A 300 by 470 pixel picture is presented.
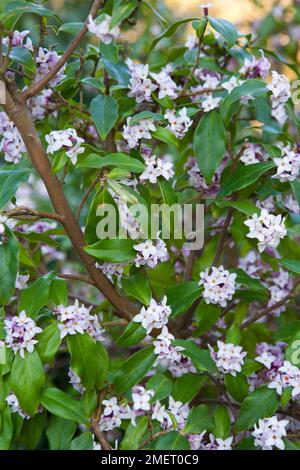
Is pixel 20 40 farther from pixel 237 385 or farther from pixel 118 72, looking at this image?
pixel 237 385

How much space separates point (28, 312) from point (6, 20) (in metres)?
0.43

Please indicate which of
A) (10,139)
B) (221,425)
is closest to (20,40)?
(10,139)

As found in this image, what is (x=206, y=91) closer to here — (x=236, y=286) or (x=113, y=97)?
(x=113, y=97)

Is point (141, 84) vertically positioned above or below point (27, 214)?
above

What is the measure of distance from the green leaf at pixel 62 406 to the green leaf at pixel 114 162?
13.2 inches

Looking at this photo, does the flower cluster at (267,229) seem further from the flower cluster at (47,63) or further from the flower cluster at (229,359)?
the flower cluster at (47,63)

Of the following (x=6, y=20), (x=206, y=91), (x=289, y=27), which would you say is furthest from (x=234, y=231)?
(x=289, y=27)

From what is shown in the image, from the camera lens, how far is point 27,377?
0.96 m

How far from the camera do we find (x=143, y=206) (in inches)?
37.5

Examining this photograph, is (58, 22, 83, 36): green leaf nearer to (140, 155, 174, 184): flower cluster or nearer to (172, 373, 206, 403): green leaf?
(140, 155, 174, 184): flower cluster

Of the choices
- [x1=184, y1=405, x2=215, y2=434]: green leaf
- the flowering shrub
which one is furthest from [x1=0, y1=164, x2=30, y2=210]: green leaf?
[x1=184, y1=405, x2=215, y2=434]: green leaf

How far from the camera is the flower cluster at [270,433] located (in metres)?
1.02

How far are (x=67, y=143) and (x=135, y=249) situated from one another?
18 cm

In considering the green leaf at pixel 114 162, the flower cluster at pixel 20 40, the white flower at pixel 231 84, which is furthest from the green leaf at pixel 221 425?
the flower cluster at pixel 20 40
